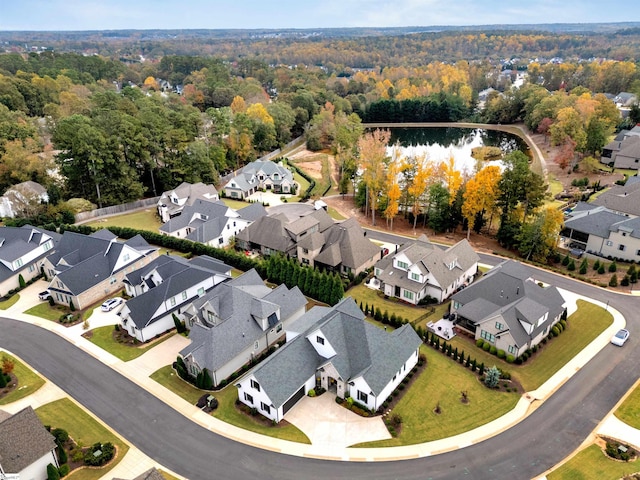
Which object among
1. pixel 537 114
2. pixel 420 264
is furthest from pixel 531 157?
pixel 420 264

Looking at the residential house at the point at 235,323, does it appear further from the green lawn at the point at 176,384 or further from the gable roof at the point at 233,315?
the green lawn at the point at 176,384

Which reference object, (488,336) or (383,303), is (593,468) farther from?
(383,303)

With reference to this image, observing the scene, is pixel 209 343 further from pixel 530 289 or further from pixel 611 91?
pixel 611 91

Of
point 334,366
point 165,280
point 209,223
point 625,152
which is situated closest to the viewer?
point 334,366

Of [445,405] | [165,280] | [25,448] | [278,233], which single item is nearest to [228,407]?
[25,448]

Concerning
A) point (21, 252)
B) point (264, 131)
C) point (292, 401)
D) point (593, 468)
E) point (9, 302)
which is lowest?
point (9, 302)

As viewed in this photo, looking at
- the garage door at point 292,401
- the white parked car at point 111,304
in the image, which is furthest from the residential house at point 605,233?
the white parked car at point 111,304
